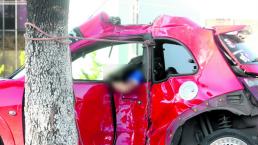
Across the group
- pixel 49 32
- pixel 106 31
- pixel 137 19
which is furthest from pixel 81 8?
A: pixel 49 32

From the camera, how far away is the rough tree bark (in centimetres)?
409

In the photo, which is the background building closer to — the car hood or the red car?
the red car

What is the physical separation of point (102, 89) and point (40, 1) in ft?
5.89

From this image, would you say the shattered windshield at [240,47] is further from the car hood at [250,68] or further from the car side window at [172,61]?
the car side window at [172,61]

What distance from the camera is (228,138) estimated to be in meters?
5.27

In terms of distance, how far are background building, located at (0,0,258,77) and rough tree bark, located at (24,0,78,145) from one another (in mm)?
12066

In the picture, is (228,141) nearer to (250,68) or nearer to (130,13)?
(250,68)

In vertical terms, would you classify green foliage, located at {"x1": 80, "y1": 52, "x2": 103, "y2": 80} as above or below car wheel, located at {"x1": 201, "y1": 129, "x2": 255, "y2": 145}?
above

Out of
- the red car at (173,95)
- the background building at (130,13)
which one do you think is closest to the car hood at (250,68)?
the red car at (173,95)

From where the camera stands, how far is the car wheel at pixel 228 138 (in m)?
5.22

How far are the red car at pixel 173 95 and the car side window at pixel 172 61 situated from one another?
0.01 meters

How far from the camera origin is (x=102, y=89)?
5.61 metres

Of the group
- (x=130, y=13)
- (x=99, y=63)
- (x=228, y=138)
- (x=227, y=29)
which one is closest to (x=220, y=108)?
(x=228, y=138)

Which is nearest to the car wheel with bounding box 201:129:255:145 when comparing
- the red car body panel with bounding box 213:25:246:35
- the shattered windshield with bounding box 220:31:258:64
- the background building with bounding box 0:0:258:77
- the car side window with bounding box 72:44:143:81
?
the shattered windshield with bounding box 220:31:258:64
